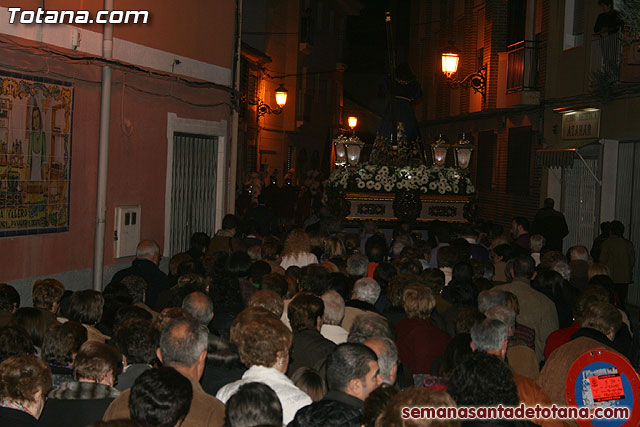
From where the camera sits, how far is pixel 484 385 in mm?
4246

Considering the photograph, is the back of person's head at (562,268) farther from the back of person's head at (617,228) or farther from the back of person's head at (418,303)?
the back of person's head at (617,228)

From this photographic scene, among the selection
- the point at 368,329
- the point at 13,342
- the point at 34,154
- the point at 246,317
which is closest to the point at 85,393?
the point at 13,342

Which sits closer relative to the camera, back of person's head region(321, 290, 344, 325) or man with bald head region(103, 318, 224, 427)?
man with bald head region(103, 318, 224, 427)

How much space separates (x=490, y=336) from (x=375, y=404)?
1.76m

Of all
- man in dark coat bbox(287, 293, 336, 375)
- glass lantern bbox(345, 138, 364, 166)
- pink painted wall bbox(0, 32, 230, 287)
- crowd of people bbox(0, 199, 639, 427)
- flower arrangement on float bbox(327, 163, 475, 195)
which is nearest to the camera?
crowd of people bbox(0, 199, 639, 427)

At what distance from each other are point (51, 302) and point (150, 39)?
6420mm

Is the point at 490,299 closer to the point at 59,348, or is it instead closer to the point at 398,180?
the point at 59,348

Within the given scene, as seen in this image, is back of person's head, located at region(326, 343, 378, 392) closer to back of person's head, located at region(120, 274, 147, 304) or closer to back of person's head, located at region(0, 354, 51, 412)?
back of person's head, located at region(0, 354, 51, 412)

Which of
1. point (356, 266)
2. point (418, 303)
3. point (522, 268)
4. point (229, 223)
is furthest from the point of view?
point (229, 223)

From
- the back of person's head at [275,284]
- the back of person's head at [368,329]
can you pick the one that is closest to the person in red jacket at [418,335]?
the back of person's head at [368,329]

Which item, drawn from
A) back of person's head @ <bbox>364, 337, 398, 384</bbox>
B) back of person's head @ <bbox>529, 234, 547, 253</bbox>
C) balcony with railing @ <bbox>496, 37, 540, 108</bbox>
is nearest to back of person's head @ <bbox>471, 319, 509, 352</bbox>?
back of person's head @ <bbox>364, 337, 398, 384</bbox>

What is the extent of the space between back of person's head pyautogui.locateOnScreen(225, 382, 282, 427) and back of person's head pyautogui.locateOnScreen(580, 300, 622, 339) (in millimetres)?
3132

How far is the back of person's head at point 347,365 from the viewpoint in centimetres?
449

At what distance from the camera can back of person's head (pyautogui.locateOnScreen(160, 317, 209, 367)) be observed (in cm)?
485
